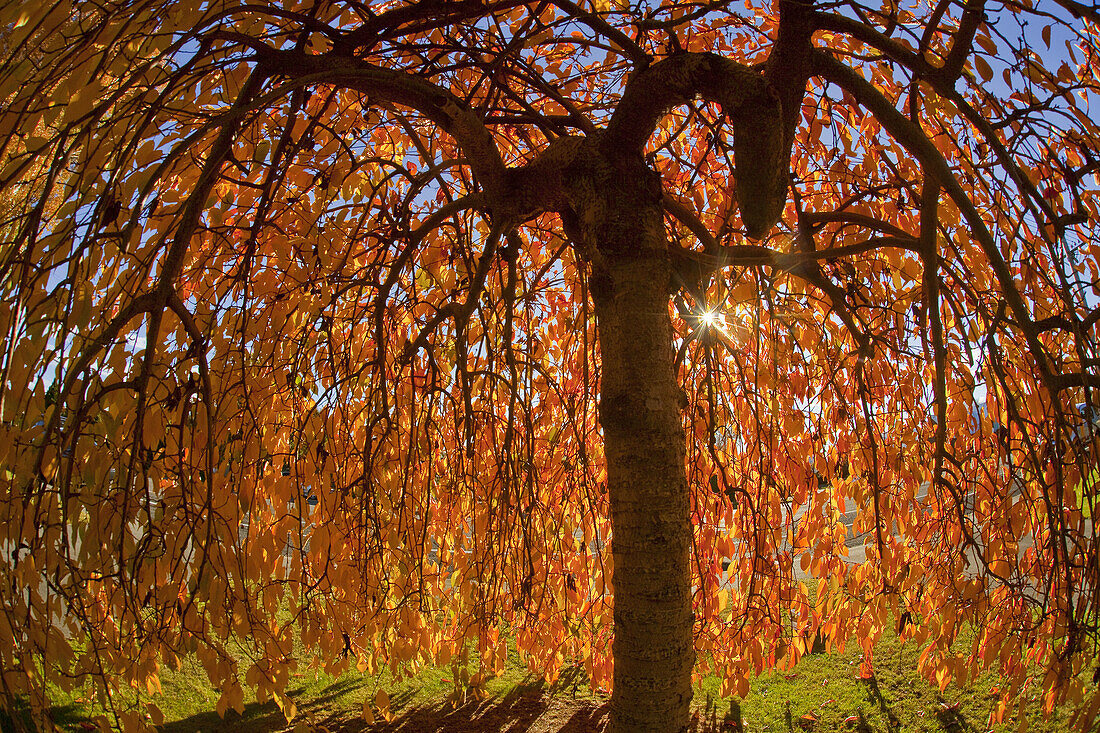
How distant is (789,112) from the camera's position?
6.27 ft

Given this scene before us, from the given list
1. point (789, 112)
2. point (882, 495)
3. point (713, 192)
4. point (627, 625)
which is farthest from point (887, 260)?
point (627, 625)

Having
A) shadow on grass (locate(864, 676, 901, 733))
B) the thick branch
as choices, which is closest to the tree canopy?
the thick branch

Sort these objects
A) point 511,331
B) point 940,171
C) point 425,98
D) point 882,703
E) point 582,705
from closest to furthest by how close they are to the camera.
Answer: point 940,171 → point 425,98 → point 511,331 → point 882,703 → point 582,705

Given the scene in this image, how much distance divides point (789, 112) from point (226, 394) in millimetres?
1868

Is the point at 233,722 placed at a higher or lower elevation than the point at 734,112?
lower

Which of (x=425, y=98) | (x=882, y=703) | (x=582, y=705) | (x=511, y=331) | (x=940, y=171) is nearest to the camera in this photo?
(x=940, y=171)

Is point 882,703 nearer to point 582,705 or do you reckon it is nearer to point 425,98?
point 582,705

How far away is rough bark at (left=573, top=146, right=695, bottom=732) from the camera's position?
1.68 meters

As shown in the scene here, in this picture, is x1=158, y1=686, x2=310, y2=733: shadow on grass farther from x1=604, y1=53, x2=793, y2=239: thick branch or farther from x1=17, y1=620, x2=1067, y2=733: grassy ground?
x1=604, y1=53, x2=793, y2=239: thick branch

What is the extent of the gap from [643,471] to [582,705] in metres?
2.99

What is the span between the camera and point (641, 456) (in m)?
1.73

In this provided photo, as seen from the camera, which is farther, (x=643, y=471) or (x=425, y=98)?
(x=425, y=98)

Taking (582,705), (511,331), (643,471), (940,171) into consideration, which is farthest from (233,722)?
(940,171)

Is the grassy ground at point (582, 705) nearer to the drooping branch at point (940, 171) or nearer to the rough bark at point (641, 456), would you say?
the rough bark at point (641, 456)
